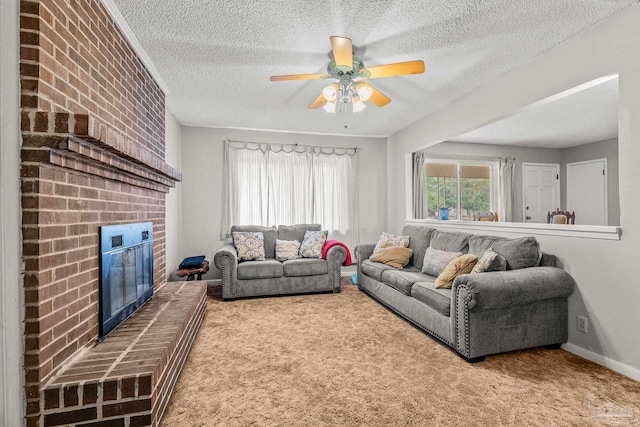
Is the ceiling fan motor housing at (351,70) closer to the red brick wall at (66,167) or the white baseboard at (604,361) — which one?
the red brick wall at (66,167)

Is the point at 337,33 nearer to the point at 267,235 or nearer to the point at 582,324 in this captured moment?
the point at 582,324

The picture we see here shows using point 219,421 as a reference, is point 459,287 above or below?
above

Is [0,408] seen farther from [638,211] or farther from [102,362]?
[638,211]

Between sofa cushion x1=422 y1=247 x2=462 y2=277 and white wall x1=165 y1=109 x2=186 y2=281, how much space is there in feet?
10.6

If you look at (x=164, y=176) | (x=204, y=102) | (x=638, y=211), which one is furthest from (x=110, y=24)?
(x=638, y=211)

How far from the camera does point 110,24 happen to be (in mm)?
2139

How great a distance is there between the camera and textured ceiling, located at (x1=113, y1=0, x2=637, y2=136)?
2.10 metres

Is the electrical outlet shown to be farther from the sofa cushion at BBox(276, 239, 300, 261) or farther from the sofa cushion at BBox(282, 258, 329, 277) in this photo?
the sofa cushion at BBox(276, 239, 300, 261)

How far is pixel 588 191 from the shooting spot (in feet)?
20.1

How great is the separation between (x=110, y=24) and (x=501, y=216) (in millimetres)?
6586

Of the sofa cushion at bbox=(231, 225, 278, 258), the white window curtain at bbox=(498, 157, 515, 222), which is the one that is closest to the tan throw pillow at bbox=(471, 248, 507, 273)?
→ the sofa cushion at bbox=(231, 225, 278, 258)

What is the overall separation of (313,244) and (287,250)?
1.30 feet

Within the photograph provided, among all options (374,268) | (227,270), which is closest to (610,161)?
(374,268)

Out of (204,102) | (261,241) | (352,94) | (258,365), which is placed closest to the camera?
(258,365)
